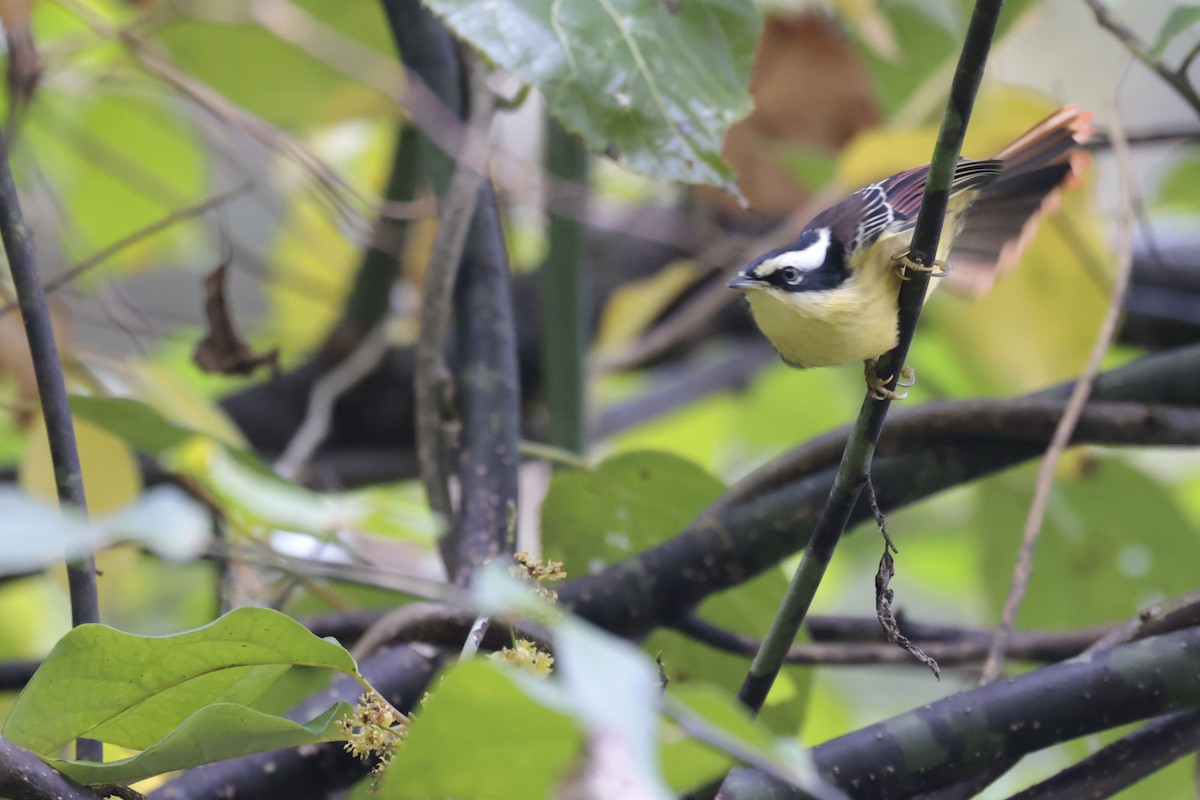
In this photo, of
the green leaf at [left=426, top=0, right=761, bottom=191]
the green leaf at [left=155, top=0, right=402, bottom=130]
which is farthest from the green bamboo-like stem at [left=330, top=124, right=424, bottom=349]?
the green leaf at [left=426, top=0, right=761, bottom=191]

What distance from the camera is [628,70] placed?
778 millimetres

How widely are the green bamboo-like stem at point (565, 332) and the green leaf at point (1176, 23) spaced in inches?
24.7

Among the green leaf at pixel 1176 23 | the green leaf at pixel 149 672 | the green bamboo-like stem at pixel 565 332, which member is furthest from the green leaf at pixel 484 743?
the green bamboo-like stem at pixel 565 332

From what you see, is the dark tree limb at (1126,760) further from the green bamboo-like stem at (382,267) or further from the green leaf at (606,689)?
the green bamboo-like stem at (382,267)

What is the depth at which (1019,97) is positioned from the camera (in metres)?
1.31

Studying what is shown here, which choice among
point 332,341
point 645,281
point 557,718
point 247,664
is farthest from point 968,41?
point 645,281

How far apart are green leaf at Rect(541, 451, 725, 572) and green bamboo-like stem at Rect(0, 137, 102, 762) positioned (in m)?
0.41

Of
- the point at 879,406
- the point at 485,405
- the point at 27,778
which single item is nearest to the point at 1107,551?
the point at 485,405

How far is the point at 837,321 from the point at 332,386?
97cm

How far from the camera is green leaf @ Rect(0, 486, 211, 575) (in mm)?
297

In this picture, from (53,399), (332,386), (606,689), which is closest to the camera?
(606,689)

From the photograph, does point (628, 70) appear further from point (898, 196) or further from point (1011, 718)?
point (1011, 718)

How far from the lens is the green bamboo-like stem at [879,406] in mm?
477

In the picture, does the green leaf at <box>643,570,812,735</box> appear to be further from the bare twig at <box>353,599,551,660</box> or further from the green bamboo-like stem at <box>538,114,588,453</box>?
the green bamboo-like stem at <box>538,114,588,453</box>
